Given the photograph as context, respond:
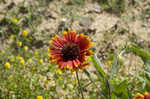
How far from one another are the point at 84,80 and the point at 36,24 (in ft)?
3.91

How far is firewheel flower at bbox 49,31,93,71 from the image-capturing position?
1.84 meters

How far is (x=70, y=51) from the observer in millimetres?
1986

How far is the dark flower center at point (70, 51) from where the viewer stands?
198 centimetres

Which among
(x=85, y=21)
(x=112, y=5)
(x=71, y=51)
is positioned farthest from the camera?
(x=112, y=5)

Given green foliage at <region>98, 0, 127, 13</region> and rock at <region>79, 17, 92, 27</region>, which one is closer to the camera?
rock at <region>79, 17, 92, 27</region>

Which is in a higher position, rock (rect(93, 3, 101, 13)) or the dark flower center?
rock (rect(93, 3, 101, 13))

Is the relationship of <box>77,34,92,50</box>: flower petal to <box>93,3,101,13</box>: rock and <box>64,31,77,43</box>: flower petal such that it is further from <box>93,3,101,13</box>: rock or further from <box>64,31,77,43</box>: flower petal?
<box>93,3,101,13</box>: rock

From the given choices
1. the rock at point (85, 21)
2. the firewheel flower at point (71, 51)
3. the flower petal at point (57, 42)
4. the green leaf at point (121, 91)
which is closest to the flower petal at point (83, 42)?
the firewheel flower at point (71, 51)

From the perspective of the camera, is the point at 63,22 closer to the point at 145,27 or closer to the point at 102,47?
the point at 102,47

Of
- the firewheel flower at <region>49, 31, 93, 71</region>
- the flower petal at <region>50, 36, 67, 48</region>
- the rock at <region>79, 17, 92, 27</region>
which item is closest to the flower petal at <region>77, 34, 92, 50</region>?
the firewheel flower at <region>49, 31, 93, 71</region>

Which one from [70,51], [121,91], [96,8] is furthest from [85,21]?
[121,91]

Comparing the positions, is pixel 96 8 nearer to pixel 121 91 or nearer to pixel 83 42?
pixel 83 42

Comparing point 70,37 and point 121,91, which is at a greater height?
point 70,37

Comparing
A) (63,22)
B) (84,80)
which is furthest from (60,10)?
(84,80)
